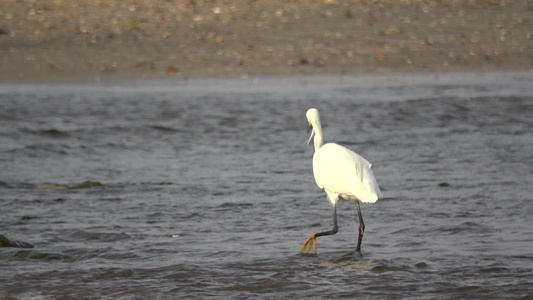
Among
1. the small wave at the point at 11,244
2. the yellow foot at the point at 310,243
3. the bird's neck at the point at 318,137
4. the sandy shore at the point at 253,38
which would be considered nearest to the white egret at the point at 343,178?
the yellow foot at the point at 310,243

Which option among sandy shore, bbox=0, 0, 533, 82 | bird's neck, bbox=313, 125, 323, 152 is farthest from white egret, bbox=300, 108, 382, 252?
sandy shore, bbox=0, 0, 533, 82

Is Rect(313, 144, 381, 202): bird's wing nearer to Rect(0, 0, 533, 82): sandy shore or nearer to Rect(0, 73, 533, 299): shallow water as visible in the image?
Rect(0, 73, 533, 299): shallow water

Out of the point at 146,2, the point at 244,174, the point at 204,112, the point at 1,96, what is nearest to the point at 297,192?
the point at 244,174

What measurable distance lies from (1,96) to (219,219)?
8893 millimetres

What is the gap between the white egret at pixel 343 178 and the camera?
6.53 m

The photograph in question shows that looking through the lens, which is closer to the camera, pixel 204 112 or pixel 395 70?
pixel 204 112

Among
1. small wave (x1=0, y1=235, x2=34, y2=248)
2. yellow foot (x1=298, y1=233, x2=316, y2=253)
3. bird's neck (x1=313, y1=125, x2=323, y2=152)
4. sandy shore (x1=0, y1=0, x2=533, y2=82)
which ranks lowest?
yellow foot (x1=298, y1=233, x2=316, y2=253)

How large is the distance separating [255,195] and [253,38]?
10.1 metres

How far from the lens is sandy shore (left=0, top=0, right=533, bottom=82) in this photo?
17.2 metres

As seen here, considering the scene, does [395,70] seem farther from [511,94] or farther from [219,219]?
[219,219]

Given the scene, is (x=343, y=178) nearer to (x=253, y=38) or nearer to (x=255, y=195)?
(x=255, y=195)

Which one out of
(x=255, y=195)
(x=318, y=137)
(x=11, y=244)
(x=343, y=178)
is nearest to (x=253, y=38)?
(x=255, y=195)

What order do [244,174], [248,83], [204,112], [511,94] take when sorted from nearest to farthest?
[244,174], [204,112], [511,94], [248,83]

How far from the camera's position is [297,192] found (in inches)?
342
